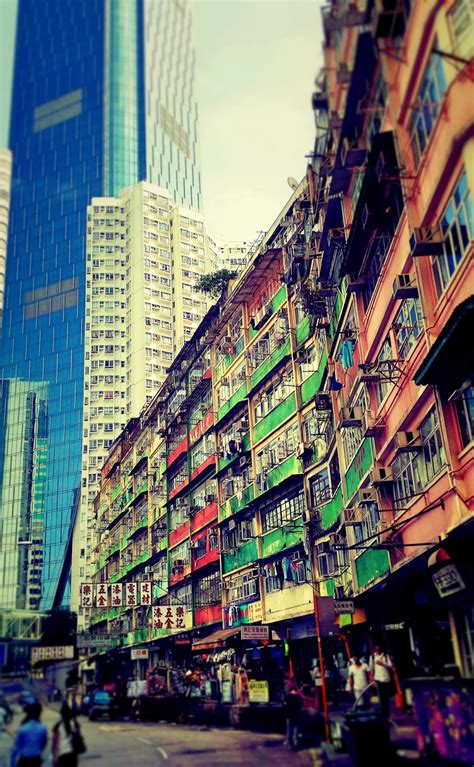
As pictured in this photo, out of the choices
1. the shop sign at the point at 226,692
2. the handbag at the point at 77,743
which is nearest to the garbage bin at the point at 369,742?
the handbag at the point at 77,743

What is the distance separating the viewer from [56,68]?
301ft

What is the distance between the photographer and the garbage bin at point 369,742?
13.7m

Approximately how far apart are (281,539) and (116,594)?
13.2 meters

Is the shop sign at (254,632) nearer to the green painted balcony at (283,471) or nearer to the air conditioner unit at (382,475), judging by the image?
the green painted balcony at (283,471)

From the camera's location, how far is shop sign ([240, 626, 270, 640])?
1363 inches

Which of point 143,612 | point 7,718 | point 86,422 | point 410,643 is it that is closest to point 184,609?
point 143,612

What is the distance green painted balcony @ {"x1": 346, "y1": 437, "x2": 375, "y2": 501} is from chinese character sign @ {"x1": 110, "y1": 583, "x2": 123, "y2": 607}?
21489mm

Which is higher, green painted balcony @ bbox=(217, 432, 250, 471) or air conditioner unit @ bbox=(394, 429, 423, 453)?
green painted balcony @ bbox=(217, 432, 250, 471)

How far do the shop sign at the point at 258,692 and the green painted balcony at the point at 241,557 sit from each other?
66.8 feet

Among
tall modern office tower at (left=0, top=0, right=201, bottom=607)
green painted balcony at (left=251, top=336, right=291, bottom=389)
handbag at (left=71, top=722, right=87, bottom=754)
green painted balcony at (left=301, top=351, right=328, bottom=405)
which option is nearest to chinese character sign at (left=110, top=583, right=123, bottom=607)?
green painted balcony at (left=251, top=336, right=291, bottom=389)

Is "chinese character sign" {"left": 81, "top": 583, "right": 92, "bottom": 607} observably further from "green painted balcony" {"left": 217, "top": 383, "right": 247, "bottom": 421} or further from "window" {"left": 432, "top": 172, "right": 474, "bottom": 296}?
"window" {"left": 432, "top": 172, "right": 474, "bottom": 296}

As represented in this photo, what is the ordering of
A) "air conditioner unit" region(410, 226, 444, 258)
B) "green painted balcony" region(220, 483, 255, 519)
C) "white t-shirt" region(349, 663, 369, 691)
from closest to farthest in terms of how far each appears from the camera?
"air conditioner unit" region(410, 226, 444, 258) < "white t-shirt" region(349, 663, 369, 691) < "green painted balcony" region(220, 483, 255, 519)

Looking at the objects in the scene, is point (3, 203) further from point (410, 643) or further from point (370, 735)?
point (370, 735)

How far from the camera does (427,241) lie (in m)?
19.2
